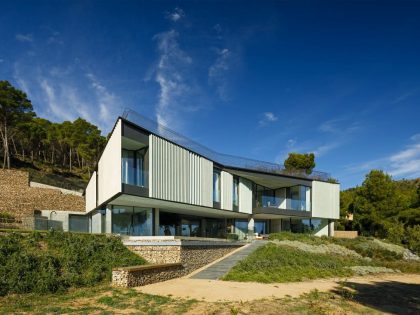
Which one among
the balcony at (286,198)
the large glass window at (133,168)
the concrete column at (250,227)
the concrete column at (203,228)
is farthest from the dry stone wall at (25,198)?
the balcony at (286,198)

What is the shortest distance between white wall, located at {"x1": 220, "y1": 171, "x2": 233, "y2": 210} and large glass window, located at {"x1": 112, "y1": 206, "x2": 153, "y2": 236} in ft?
24.2

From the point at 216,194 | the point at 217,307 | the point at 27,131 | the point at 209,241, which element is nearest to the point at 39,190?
the point at 27,131

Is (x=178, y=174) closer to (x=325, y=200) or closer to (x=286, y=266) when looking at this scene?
(x=286, y=266)

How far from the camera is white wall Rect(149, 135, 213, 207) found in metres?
21.4

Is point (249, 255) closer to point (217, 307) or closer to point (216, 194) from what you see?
point (216, 194)

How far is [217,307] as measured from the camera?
11297 millimetres

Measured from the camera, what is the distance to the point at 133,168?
20844 mm

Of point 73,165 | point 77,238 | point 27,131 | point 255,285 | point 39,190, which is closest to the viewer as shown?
point 255,285

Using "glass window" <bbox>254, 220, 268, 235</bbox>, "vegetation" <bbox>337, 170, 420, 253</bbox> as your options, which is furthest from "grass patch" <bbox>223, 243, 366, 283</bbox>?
"vegetation" <bbox>337, 170, 420, 253</bbox>

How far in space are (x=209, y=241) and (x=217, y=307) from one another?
10.5 meters

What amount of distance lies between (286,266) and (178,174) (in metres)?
9.28

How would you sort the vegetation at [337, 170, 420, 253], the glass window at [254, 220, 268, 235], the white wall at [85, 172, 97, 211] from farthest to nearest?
1. the vegetation at [337, 170, 420, 253]
2. the glass window at [254, 220, 268, 235]
3. the white wall at [85, 172, 97, 211]

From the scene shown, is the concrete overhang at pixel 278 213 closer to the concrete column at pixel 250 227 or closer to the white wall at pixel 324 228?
the concrete column at pixel 250 227

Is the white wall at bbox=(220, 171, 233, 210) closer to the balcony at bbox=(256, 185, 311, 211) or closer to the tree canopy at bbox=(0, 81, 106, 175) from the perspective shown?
the balcony at bbox=(256, 185, 311, 211)
